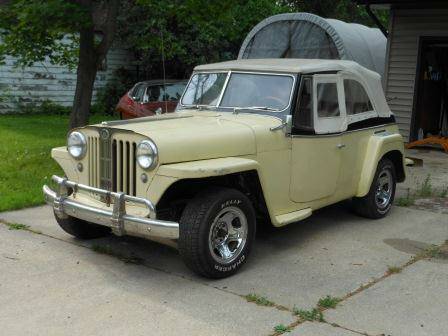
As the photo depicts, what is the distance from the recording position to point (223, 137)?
5.09 metres

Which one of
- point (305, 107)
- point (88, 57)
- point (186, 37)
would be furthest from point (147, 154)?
point (186, 37)

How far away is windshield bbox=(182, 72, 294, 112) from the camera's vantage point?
229 inches

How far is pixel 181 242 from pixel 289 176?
1.40 metres

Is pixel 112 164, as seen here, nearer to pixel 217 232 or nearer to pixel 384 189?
pixel 217 232

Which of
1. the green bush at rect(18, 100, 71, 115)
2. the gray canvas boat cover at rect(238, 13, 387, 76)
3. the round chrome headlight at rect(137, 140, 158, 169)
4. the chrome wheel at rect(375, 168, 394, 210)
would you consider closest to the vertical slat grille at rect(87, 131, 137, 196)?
the round chrome headlight at rect(137, 140, 158, 169)

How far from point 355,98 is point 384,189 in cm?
128

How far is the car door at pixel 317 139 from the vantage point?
18.7ft

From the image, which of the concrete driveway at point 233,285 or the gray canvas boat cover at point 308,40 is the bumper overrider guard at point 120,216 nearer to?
the concrete driveway at point 233,285

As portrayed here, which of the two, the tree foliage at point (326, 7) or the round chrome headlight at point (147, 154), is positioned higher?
the tree foliage at point (326, 7)

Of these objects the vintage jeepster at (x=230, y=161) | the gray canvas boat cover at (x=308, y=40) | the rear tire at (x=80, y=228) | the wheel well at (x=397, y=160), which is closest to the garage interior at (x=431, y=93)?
the gray canvas boat cover at (x=308, y=40)

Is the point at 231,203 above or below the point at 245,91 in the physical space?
below

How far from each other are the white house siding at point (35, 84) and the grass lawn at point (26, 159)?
240cm

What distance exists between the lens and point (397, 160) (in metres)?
7.35

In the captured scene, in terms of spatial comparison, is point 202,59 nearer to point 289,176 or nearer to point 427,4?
point 427,4
